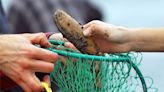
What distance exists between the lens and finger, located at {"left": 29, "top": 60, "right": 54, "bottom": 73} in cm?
113

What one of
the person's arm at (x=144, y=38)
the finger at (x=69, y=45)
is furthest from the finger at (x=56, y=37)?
the person's arm at (x=144, y=38)

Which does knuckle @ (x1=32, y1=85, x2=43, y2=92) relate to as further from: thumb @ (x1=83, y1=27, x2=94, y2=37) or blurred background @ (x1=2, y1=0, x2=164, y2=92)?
blurred background @ (x1=2, y1=0, x2=164, y2=92)

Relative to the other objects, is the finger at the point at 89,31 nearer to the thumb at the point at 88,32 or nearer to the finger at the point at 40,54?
the thumb at the point at 88,32

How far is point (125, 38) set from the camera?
123 centimetres

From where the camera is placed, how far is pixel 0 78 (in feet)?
4.09

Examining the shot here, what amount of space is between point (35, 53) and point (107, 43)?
0.61 feet

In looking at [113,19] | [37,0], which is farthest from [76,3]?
[113,19]

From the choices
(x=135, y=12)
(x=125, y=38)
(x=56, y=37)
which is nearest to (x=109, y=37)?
(x=125, y=38)

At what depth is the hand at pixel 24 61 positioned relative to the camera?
1.14 m

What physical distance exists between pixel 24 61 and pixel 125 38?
25 cm

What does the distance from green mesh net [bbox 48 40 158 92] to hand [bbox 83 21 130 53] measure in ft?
0.06

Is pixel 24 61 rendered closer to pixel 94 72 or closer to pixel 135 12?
pixel 94 72

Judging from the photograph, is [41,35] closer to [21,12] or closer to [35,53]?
[35,53]

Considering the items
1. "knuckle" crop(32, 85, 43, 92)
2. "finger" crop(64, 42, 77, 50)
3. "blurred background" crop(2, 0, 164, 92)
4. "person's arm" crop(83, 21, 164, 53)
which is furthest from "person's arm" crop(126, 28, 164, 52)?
"blurred background" crop(2, 0, 164, 92)
